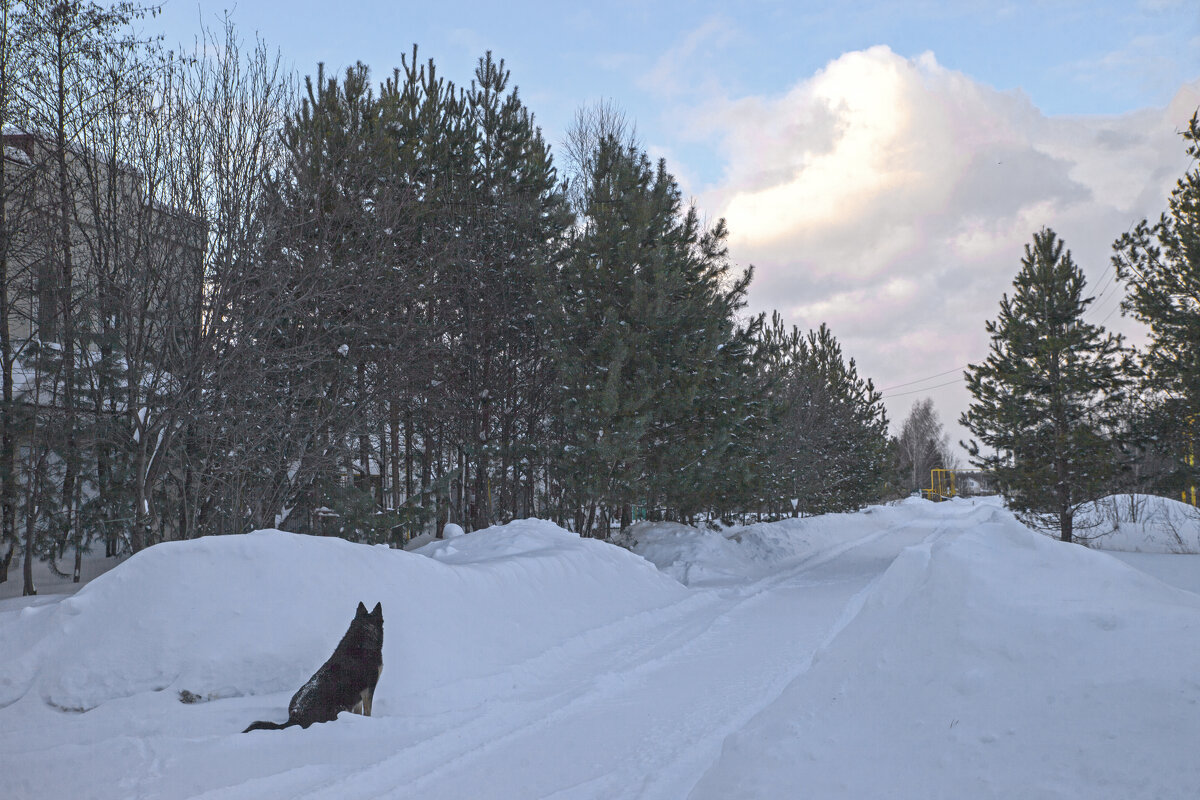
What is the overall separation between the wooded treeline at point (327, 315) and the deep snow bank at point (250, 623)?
3.71 m

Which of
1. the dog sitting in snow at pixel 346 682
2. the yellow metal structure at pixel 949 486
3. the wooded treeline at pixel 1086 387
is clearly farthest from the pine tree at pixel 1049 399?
the yellow metal structure at pixel 949 486

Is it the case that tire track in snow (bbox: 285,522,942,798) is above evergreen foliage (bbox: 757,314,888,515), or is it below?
below

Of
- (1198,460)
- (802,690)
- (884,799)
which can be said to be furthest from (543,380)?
(1198,460)

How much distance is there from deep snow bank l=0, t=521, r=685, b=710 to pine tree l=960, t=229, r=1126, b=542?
16.8m

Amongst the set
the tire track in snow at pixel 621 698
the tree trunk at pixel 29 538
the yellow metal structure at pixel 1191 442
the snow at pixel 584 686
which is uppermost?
the yellow metal structure at pixel 1191 442

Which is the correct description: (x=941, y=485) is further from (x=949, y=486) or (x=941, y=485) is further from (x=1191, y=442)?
(x=1191, y=442)

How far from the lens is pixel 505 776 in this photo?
4719 mm

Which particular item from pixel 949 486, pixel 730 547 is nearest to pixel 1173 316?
pixel 730 547

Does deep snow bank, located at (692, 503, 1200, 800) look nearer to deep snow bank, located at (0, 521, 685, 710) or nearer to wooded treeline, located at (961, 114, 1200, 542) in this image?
deep snow bank, located at (0, 521, 685, 710)

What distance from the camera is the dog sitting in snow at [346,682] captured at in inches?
218

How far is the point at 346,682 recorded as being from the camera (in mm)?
5777

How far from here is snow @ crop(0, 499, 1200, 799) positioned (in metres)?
4.05

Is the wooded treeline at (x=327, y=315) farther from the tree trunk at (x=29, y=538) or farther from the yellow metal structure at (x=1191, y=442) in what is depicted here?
the yellow metal structure at (x=1191, y=442)

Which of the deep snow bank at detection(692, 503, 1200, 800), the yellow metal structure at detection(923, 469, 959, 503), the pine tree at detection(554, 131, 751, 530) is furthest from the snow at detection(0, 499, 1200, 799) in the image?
the yellow metal structure at detection(923, 469, 959, 503)
